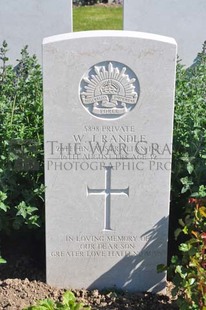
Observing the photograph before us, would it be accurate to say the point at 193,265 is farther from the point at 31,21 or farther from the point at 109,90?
the point at 31,21

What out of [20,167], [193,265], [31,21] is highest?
[31,21]

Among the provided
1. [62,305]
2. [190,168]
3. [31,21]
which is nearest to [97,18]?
[31,21]

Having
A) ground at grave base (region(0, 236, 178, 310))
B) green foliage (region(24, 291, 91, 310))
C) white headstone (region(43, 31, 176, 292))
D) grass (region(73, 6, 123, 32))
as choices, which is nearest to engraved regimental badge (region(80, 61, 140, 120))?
white headstone (region(43, 31, 176, 292))

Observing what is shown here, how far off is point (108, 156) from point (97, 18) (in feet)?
33.6

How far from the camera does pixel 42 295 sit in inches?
145

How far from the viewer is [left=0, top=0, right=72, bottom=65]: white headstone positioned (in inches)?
243

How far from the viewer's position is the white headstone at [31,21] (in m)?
6.17

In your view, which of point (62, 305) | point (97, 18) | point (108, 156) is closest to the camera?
point (62, 305)

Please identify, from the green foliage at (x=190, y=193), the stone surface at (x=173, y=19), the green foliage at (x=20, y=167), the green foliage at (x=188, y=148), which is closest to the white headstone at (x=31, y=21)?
the stone surface at (x=173, y=19)

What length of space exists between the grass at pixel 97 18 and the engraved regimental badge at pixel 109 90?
27.8 feet

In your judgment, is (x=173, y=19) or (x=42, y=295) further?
(x=173, y=19)

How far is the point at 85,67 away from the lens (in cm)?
331

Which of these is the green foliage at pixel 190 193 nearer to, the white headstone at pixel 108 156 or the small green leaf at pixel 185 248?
the small green leaf at pixel 185 248

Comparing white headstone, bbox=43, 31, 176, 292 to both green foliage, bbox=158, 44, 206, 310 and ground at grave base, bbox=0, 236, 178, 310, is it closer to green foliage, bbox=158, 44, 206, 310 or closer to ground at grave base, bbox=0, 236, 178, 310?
ground at grave base, bbox=0, 236, 178, 310
